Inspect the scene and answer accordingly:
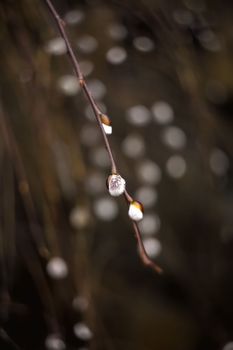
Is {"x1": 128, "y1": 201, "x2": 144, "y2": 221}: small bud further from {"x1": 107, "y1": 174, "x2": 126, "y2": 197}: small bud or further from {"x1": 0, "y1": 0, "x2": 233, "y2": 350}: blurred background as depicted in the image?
{"x1": 0, "y1": 0, "x2": 233, "y2": 350}: blurred background

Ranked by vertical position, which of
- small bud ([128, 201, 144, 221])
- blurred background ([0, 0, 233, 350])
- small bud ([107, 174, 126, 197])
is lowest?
blurred background ([0, 0, 233, 350])

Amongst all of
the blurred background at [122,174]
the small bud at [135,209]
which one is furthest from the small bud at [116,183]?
the blurred background at [122,174]

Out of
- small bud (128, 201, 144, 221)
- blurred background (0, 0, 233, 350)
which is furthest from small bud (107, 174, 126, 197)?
blurred background (0, 0, 233, 350)

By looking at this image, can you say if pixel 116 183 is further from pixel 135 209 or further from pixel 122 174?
pixel 122 174

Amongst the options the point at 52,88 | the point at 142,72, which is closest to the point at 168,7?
the point at 142,72

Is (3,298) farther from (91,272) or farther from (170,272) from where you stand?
(170,272)

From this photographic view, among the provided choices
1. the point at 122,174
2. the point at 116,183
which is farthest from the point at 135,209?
the point at 122,174

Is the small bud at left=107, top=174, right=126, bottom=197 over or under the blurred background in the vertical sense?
over

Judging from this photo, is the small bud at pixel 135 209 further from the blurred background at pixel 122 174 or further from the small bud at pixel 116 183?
the blurred background at pixel 122 174

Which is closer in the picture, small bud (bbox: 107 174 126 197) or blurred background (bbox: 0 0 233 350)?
small bud (bbox: 107 174 126 197)
